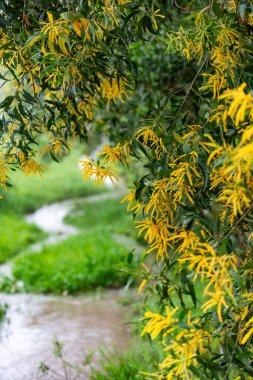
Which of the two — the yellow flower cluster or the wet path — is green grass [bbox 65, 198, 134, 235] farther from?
the yellow flower cluster

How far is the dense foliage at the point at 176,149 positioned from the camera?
62.2 inches

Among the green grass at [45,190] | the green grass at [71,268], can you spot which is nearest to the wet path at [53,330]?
the green grass at [71,268]

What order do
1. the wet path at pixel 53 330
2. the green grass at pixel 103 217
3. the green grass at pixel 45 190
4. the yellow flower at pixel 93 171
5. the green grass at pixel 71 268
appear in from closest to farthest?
the yellow flower at pixel 93 171
the wet path at pixel 53 330
the green grass at pixel 71 268
the green grass at pixel 103 217
the green grass at pixel 45 190

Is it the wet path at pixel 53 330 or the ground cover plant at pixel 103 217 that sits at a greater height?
the ground cover plant at pixel 103 217

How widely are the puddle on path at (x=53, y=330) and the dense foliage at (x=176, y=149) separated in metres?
2.10

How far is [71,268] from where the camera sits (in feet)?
22.2

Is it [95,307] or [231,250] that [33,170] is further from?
[95,307]

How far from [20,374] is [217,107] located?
2.76 m

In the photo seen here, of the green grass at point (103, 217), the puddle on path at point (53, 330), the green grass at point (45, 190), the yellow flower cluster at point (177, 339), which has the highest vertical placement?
the green grass at point (45, 190)

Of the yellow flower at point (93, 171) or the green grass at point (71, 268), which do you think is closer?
the yellow flower at point (93, 171)

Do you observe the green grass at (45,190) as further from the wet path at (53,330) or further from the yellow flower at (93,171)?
the yellow flower at (93,171)

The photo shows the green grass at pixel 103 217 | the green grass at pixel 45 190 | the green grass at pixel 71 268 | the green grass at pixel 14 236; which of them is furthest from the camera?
the green grass at pixel 45 190

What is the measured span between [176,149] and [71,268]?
5128mm

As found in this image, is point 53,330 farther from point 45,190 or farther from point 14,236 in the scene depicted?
point 45,190
